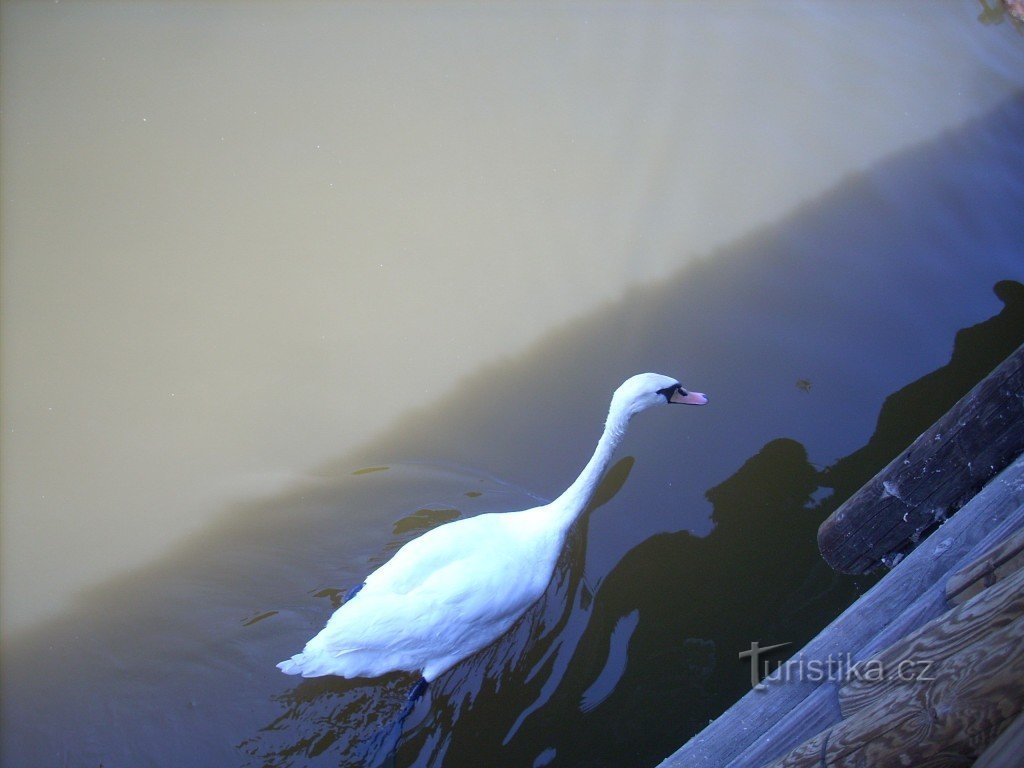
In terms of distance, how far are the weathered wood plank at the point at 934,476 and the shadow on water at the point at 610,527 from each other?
896 mm

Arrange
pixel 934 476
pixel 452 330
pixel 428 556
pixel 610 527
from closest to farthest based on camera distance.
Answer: pixel 934 476 → pixel 428 556 → pixel 610 527 → pixel 452 330

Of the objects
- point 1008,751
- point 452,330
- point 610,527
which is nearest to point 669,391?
point 610,527

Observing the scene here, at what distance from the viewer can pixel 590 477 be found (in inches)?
166

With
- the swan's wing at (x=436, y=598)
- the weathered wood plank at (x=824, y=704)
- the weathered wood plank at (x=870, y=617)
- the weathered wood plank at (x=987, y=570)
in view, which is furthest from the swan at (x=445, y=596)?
the weathered wood plank at (x=987, y=570)

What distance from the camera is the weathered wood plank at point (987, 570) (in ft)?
6.21

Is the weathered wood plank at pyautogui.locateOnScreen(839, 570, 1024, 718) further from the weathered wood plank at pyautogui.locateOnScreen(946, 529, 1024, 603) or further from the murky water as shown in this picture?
the murky water

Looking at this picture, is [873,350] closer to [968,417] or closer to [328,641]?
[968,417]

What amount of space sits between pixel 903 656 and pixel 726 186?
4.83m

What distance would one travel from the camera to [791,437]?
4.96 meters

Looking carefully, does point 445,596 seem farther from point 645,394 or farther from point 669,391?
point 669,391

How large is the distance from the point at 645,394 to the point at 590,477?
0.51m

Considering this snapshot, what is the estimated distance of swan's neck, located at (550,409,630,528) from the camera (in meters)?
4.18

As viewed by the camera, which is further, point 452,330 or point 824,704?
point 452,330

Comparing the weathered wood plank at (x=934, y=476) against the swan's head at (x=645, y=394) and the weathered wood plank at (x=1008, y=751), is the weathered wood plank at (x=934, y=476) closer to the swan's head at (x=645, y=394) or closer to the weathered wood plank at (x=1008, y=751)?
the swan's head at (x=645, y=394)
